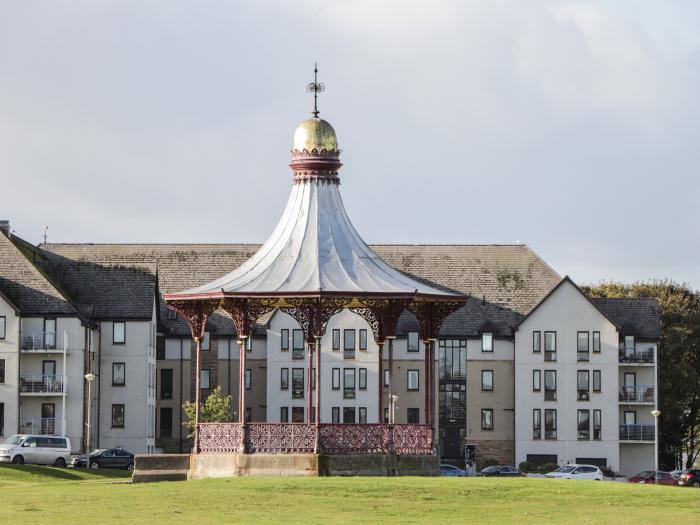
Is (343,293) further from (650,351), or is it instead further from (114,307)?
(650,351)

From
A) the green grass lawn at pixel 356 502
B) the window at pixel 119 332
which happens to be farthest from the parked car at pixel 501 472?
the green grass lawn at pixel 356 502

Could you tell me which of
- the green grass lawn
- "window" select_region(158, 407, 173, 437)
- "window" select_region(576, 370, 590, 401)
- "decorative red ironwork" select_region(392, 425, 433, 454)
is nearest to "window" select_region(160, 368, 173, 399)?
"window" select_region(158, 407, 173, 437)

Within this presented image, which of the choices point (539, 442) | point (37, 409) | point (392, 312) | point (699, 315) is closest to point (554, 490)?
point (392, 312)

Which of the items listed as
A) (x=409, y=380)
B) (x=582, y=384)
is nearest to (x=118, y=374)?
(x=409, y=380)

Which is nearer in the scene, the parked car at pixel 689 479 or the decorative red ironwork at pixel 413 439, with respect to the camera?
the decorative red ironwork at pixel 413 439

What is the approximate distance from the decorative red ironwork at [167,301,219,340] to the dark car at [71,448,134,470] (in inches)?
1593

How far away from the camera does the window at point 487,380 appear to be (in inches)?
5172

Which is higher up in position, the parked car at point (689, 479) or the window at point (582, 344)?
the window at point (582, 344)

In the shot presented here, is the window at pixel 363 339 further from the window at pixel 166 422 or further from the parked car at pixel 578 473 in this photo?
the parked car at pixel 578 473

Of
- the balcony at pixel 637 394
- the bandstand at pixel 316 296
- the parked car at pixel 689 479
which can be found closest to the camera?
the bandstand at pixel 316 296

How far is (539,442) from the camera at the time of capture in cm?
13000

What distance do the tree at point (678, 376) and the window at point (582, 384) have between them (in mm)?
6734

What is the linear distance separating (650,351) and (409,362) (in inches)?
654

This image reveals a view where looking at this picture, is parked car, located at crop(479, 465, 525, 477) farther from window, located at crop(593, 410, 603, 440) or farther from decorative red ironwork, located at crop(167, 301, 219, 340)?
decorative red ironwork, located at crop(167, 301, 219, 340)
